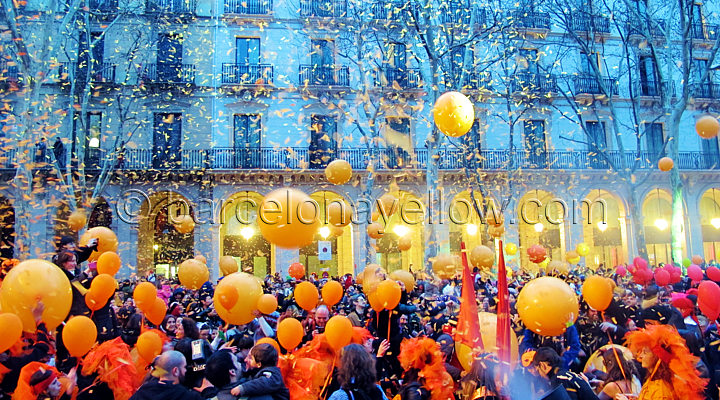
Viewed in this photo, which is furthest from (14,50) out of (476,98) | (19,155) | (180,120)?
(476,98)

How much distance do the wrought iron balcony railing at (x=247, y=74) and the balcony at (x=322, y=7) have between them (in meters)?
2.73

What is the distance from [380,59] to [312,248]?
27.1 ft

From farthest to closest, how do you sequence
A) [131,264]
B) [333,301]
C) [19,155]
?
[131,264] < [19,155] < [333,301]

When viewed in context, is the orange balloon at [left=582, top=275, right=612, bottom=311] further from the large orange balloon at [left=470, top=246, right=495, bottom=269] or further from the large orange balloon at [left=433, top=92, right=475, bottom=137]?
the large orange balloon at [left=470, top=246, right=495, bottom=269]

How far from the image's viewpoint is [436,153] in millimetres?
13117

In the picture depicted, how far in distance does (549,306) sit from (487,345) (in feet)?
2.23

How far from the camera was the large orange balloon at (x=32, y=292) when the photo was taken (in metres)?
4.05

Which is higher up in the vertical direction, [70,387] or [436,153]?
[436,153]

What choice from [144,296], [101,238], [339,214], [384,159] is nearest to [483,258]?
[339,214]

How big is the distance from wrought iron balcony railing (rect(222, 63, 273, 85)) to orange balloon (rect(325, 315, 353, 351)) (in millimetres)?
16566

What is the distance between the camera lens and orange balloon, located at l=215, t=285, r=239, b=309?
504 centimetres

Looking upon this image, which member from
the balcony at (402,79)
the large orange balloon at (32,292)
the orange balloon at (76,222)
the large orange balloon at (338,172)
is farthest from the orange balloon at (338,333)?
the balcony at (402,79)

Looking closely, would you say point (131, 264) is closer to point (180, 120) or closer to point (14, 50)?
point (180, 120)

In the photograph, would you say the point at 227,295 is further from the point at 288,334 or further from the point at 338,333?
the point at 338,333
